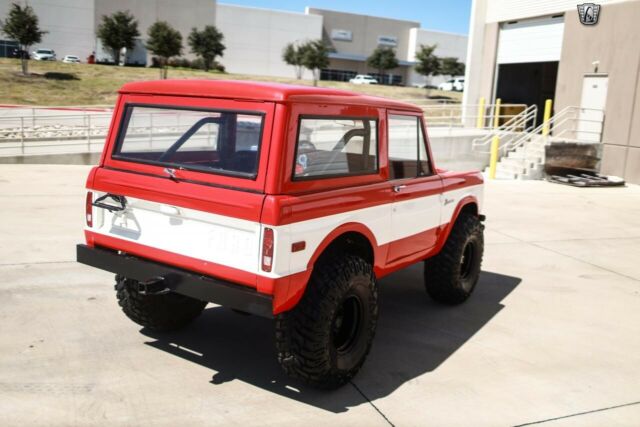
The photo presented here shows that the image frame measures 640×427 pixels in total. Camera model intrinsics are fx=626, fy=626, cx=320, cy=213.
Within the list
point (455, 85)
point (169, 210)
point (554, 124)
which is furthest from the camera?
point (455, 85)

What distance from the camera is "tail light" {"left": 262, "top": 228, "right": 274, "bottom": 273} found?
3.52 m

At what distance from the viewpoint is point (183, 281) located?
150 inches

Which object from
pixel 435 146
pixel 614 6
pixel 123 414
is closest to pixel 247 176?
pixel 123 414

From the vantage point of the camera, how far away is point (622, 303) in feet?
21.5

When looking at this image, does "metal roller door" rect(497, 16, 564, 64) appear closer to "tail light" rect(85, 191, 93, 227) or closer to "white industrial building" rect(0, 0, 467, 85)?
"tail light" rect(85, 191, 93, 227)

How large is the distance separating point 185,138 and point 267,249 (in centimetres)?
128

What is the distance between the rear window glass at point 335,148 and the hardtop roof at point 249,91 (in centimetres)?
14

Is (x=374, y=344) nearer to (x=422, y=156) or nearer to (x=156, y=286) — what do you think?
(x=422, y=156)

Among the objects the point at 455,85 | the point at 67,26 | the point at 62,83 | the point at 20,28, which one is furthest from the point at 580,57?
the point at 67,26

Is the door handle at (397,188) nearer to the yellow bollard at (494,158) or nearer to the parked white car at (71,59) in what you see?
the yellow bollard at (494,158)

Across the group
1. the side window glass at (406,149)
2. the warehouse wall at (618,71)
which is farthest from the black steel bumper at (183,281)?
the warehouse wall at (618,71)

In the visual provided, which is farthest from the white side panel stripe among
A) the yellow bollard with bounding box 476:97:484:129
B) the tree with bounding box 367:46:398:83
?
the tree with bounding box 367:46:398:83

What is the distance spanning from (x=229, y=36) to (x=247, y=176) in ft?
249

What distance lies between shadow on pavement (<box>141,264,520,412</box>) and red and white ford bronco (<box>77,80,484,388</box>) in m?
0.18
